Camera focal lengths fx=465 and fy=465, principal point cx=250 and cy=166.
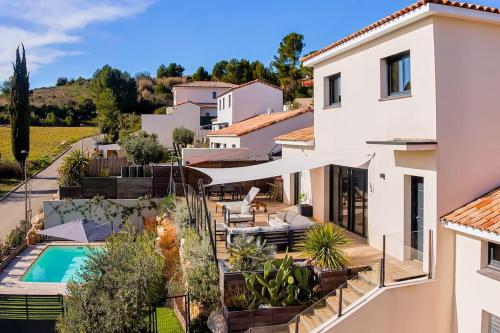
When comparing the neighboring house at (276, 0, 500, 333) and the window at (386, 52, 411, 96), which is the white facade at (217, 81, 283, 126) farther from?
the window at (386, 52, 411, 96)

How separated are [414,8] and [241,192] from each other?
21468 mm

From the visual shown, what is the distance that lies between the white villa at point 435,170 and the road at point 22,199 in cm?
3366

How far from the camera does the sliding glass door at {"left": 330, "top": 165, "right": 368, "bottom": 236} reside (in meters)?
20.6

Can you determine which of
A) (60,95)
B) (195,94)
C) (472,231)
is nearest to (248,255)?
(472,231)

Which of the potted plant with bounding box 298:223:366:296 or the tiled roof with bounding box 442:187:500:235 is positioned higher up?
the tiled roof with bounding box 442:187:500:235

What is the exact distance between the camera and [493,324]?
13.7m

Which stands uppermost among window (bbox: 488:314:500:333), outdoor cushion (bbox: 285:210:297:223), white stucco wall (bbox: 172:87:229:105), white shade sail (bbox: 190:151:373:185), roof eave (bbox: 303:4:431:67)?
white stucco wall (bbox: 172:87:229:105)

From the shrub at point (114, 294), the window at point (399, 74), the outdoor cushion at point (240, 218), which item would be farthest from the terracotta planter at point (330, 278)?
the outdoor cushion at point (240, 218)

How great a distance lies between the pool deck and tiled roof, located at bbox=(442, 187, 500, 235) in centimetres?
2210

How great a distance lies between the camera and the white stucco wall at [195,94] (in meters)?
89.4

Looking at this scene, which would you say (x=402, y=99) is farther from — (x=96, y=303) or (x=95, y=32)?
(x=95, y=32)

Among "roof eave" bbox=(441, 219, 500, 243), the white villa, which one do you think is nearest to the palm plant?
the white villa

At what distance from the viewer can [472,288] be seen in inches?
569

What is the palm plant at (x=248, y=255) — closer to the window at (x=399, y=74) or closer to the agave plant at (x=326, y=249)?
the agave plant at (x=326, y=249)
